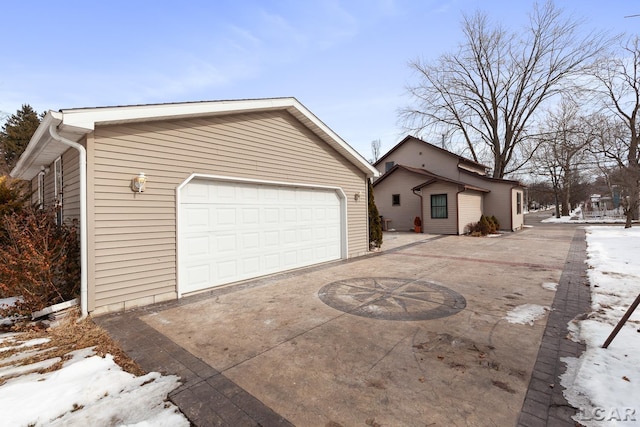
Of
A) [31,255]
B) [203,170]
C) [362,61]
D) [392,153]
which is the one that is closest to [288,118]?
[203,170]

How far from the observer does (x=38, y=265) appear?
160 inches

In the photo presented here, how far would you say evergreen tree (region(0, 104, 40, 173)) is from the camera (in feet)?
73.1

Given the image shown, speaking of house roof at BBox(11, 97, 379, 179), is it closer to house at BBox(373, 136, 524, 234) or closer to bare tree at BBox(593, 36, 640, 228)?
house at BBox(373, 136, 524, 234)

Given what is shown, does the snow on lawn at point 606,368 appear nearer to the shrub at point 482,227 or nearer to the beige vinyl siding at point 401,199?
the shrub at point 482,227

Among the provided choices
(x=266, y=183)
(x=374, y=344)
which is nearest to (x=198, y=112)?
(x=266, y=183)

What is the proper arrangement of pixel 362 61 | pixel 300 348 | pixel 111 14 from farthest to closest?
pixel 362 61
pixel 111 14
pixel 300 348

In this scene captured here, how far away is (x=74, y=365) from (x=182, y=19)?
8313 mm

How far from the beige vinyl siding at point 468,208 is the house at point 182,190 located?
421 inches

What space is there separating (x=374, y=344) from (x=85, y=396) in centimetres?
286

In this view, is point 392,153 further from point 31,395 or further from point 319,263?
point 31,395

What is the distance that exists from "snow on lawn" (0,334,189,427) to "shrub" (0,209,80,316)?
5.44 feet

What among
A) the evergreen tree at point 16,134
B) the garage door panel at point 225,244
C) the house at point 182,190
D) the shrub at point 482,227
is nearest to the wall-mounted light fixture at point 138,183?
the house at point 182,190

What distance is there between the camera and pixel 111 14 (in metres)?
6.72

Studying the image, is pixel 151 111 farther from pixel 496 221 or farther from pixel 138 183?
pixel 496 221
